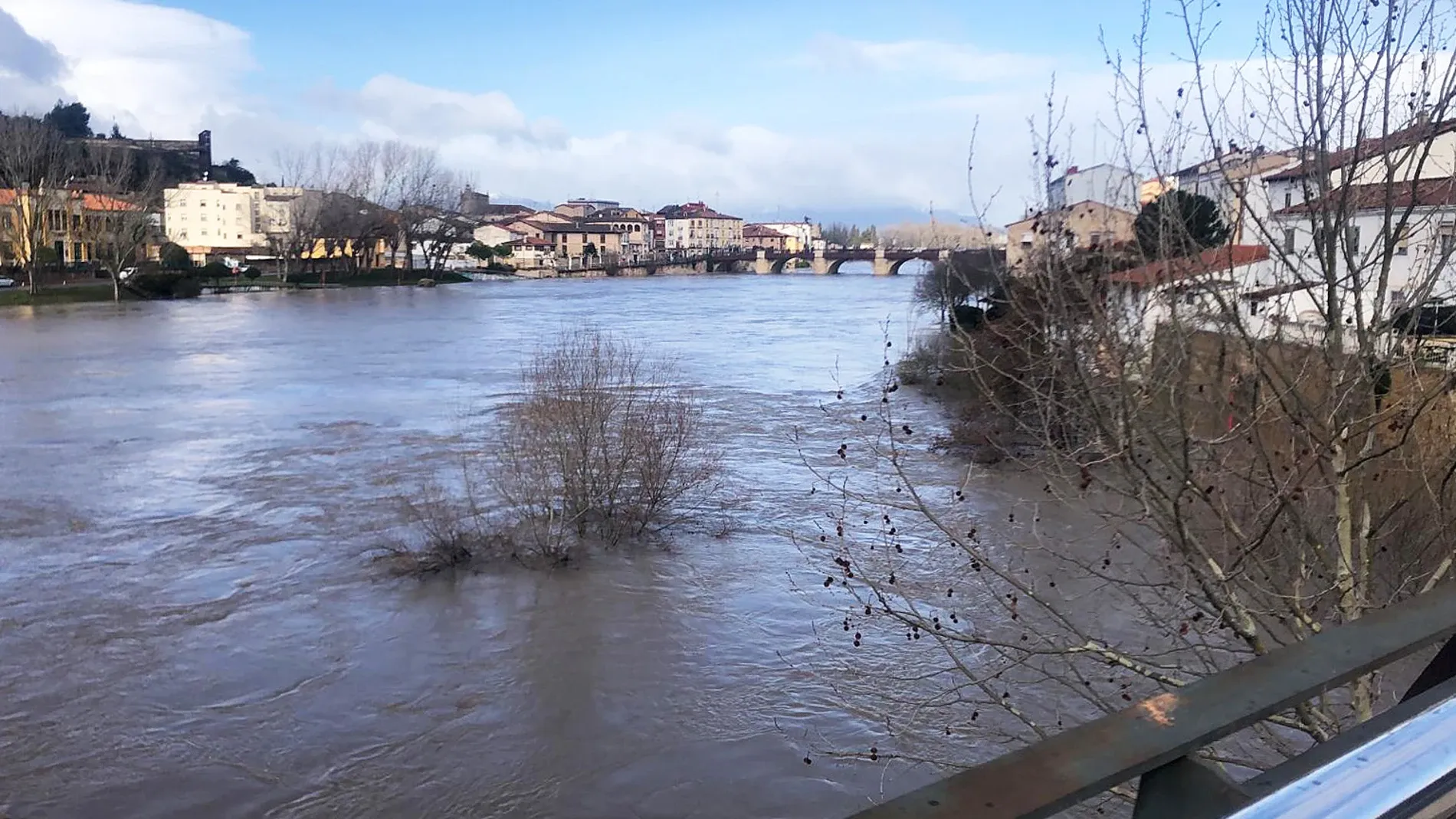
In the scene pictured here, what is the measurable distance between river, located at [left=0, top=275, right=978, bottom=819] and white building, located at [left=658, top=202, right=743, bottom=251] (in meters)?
113

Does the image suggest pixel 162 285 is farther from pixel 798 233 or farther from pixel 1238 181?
pixel 798 233

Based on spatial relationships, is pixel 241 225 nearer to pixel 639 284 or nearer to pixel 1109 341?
pixel 639 284

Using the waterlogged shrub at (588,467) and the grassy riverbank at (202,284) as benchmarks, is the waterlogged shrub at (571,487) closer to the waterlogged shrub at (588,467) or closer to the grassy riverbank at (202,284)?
the waterlogged shrub at (588,467)

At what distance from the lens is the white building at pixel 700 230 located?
130 m

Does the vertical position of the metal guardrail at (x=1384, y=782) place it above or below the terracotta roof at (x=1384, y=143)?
below

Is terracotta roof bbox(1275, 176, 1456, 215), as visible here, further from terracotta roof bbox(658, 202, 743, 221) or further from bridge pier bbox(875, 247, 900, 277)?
terracotta roof bbox(658, 202, 743, 221)

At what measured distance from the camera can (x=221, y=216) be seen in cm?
8512

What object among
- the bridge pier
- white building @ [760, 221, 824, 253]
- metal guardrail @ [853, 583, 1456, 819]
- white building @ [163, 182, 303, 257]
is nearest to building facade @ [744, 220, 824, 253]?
white building @ [760, 221, 824, 253]

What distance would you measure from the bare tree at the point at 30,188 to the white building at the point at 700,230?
250 feet

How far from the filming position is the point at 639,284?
242 ft

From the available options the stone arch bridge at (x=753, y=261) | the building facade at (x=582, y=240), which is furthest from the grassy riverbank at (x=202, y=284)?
the building facade at (x=582, y=240)

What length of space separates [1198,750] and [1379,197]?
4.20 m

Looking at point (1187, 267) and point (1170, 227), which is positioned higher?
point (1170, 227)

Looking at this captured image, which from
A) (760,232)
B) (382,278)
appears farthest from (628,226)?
(382,278)
